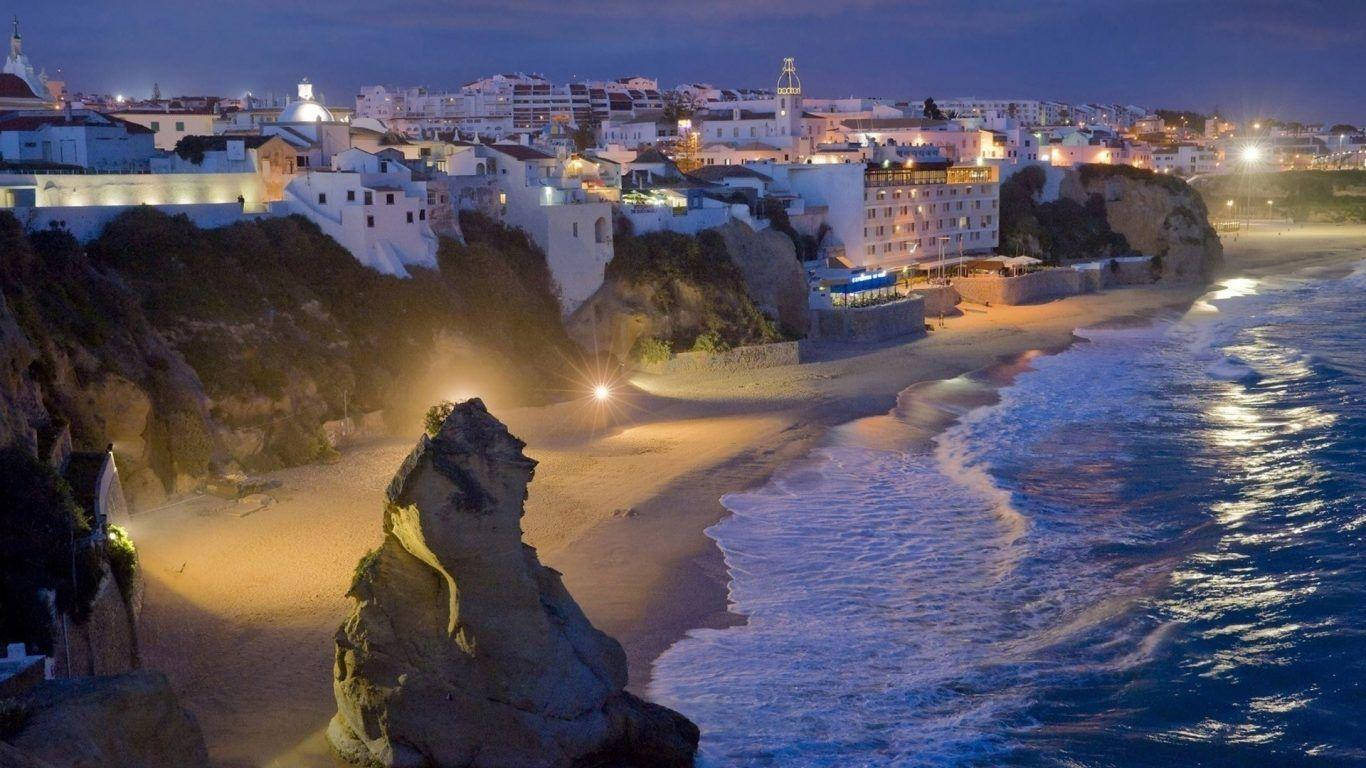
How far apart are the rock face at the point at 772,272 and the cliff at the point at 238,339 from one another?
7.41m

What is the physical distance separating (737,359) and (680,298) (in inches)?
104

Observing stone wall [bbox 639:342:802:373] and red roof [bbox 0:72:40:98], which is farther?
red roof [bbox 0:72:40:98]

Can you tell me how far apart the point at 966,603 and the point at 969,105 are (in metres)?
117

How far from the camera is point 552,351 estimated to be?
1288 inches

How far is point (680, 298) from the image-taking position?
36312 millimetres

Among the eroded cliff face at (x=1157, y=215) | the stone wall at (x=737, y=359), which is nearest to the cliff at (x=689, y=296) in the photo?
the stone wall at (x=737, y=359)

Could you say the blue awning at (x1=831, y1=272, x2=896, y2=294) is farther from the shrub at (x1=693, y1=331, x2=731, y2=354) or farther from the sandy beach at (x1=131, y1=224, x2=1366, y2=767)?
the shrub at (x1=693, y1=331, x2=731, y2=354)

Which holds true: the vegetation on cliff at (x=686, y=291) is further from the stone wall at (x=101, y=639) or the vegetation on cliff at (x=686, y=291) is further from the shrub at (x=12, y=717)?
the shrub at (x=12, y=717)

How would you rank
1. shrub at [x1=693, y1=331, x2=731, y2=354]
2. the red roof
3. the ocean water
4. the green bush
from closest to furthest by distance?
the ocean water < the green bush < shrub at [x1=693, y1=331, x2=731, y2=354] < the red roof

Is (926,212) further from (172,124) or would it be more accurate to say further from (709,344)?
(172,124)

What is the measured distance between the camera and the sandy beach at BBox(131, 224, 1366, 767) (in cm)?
1475

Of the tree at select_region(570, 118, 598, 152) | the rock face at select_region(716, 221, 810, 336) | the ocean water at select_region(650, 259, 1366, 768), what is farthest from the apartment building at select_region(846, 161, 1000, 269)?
the tree at select_region(570, 118, 598, 152)

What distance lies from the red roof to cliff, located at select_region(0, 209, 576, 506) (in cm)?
Answer: 2263

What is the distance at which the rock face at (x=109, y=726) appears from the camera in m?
8.93
